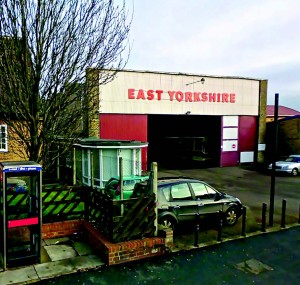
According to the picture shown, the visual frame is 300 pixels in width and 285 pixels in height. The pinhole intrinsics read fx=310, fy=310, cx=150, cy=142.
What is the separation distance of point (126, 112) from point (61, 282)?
17467mm

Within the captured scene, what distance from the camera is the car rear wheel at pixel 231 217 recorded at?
10.2 meters

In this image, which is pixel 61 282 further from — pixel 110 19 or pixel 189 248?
pixel 110 19

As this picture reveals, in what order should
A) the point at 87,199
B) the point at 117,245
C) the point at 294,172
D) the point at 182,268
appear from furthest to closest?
the point at 294,172, the point at 87,199, the point at 117,245, the point at 182,268

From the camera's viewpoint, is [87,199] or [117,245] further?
[87,199]

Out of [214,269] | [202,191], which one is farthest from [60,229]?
[202,191]

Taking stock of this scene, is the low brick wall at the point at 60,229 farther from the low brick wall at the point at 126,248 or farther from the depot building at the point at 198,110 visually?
the depot building at the point at 198,110

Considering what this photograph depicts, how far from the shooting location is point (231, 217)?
1030 centimetres

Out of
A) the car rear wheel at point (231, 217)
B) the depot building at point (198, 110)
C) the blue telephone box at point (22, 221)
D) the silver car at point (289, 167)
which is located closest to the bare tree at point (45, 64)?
the blue telephone box at point (22, 221)

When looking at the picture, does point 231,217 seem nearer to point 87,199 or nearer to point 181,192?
point 181,192

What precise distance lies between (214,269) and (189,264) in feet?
1.87

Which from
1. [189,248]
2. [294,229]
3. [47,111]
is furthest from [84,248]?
[294,229]

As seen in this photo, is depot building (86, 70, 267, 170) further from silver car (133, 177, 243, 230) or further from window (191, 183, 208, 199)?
silver car (133, 177, 243, 230)

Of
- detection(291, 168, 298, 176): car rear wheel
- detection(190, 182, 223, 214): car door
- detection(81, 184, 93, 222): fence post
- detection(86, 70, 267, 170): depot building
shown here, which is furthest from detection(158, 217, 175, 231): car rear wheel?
detection(291, 168, 298, 176): car rear wheel

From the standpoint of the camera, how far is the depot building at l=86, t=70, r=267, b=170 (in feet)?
74.3
